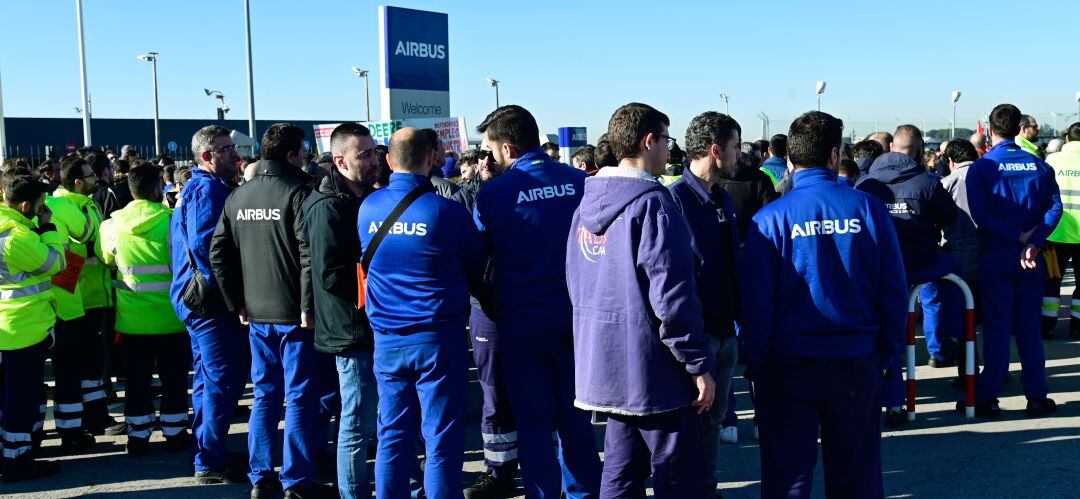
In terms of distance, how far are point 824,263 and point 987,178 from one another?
3.69 m

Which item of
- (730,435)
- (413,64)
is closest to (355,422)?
(730,435)

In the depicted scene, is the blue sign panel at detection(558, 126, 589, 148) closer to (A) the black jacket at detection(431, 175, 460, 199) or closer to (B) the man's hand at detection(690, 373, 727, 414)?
(A) the black jacket at detection(431, 175, 460, 199)

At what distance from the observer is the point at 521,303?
462 centimetres

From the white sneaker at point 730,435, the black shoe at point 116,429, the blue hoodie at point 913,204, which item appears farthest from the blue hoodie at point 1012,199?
the black shoe at point 116,429

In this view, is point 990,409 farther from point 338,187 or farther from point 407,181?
point 338,187

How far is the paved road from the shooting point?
5.47 metres

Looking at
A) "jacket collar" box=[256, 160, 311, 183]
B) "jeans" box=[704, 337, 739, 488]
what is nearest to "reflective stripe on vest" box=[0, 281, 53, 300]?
"jacket collar" box=[256, 160, 311, 183]

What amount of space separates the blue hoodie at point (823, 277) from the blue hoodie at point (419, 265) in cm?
139

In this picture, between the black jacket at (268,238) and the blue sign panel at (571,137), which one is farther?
the blue sign panel at (571,137)

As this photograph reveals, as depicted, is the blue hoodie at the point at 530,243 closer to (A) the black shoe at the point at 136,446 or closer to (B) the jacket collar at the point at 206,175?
(B) the jacket collar at the point at 206,175

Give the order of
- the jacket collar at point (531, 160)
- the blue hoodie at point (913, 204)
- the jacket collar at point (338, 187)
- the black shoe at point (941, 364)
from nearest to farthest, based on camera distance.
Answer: the jacket collar at point (531, 160), the jacket collar at point (338, 187), the blue hoodie at point (913, 204), the black shoe at point (941, 364)

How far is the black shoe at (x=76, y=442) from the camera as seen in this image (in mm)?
6688

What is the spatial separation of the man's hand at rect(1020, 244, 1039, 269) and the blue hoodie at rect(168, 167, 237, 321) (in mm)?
5618

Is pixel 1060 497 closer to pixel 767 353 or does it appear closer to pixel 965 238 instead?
pixel 767 353
